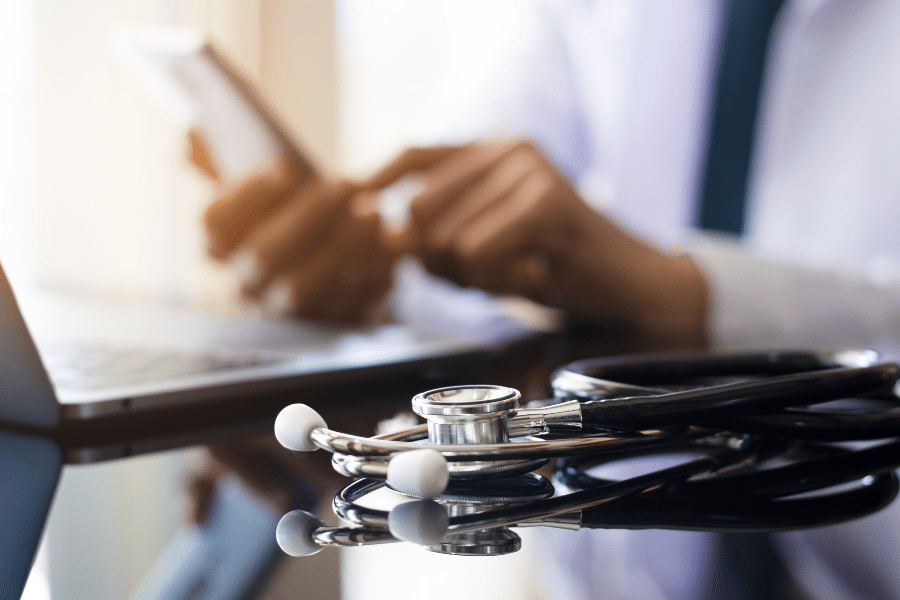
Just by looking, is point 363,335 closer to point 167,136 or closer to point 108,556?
point 108,556

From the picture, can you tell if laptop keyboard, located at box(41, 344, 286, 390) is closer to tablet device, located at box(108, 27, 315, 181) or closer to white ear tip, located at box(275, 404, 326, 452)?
white ear tip, located at box(275, 404, 326, 452)

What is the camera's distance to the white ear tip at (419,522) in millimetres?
160

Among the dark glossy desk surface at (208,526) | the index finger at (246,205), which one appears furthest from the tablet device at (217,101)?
the dark glossy desk surface at (208,526)

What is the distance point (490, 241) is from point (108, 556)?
50 centimetres

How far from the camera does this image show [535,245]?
2.26 feet

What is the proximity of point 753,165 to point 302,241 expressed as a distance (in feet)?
2.54

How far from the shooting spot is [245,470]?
0.77 feet

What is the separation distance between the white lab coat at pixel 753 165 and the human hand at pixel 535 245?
7 centimetres

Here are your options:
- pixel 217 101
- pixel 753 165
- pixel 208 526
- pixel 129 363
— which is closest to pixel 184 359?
pixel 129 363

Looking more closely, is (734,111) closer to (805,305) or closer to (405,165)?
(805,305)

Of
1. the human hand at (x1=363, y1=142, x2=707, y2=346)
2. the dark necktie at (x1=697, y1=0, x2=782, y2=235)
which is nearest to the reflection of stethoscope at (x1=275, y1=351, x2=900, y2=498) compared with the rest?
the human hand at (x1=363, y1=142, x2=707, y2=346)

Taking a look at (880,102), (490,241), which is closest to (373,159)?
(880,102)

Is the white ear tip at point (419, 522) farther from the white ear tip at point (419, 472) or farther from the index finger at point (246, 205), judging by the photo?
the index finger at point (246, 205)

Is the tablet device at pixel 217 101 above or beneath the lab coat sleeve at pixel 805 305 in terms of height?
above
